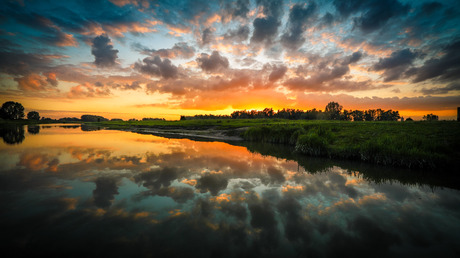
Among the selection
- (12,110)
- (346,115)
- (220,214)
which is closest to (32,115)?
(12,110)

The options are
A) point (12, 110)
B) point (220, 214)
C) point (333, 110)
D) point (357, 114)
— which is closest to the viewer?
point (220, 214)

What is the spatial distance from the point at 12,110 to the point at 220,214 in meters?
162

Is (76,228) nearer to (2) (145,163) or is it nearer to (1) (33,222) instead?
(1) (33,222)

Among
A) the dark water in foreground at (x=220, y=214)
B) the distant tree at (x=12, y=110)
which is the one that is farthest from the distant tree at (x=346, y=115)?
the distant tree at (x=12, y=110)

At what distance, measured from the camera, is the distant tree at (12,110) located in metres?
99.2

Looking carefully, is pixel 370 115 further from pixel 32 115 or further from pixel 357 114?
pixel 32 115

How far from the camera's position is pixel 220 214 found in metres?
7.06

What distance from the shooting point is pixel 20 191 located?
846cm

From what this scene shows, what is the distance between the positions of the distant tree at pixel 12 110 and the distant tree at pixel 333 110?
206m

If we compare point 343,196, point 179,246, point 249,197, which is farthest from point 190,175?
point 343,196

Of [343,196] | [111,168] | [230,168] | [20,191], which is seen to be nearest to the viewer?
[20,191]

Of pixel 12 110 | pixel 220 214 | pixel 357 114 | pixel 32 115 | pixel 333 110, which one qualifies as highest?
pixel 333 110

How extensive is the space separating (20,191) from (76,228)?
5701 millimetres

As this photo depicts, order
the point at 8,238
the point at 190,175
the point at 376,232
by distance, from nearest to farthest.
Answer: the point at 8,238 < the point at 376,232 < the point at 190,175
